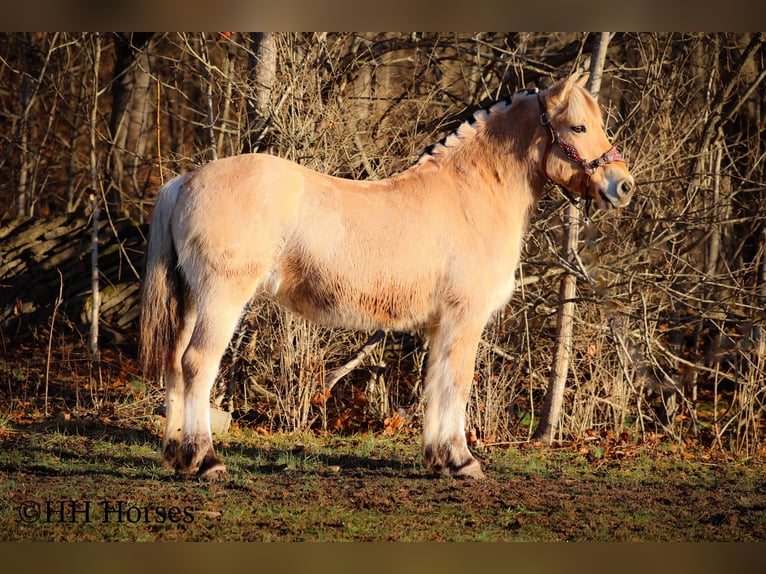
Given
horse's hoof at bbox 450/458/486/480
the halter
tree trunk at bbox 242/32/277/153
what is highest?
tree trunk at bbox 242/32/277/153

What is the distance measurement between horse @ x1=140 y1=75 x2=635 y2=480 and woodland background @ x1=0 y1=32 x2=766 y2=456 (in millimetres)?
1664

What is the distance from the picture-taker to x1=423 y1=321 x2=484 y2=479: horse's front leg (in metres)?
5.76

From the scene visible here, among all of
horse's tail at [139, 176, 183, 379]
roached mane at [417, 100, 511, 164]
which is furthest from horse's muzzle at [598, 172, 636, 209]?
horse's tail at [139, 176, 183, 379]

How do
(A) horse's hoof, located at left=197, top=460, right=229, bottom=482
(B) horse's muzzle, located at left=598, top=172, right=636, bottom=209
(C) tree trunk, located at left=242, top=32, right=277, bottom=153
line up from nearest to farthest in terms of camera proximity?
1. (A) horse's hoof, located at left=197, top=460, right=229, bottom=482
2. (B) horse's muzzle, located at left=598, top=172, right=636, bottom=209
3. (C) tree trunk, located at left=242, top=32, right=277, bottom=153

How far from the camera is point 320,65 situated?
791 centimetres

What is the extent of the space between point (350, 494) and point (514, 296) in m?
3.47

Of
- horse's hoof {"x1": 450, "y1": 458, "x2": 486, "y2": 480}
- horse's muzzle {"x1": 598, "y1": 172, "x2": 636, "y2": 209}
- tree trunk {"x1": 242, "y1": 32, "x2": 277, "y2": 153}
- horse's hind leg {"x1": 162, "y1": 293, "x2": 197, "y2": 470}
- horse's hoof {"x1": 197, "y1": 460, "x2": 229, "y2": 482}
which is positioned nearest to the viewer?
horse's hoof {"x1": 197, "y1": 460, "x2": 229, "y2": 482}

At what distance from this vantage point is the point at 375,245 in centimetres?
562

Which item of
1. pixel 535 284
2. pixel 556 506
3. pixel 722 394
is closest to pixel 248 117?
pixel 535 284

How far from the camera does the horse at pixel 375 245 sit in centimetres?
535

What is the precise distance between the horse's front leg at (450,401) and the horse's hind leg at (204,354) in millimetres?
1432

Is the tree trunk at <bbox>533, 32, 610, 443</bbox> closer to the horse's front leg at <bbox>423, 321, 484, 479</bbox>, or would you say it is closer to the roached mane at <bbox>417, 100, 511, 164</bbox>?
the roached mane at <bbox>417, 100, 511, 164</bbox>

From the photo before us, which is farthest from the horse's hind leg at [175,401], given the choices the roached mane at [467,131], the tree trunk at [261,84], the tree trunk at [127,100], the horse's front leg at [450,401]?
the tree trunk at [127,100]

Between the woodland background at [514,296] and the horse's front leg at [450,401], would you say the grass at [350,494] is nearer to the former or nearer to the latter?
the horse's front leg at [450,401]
